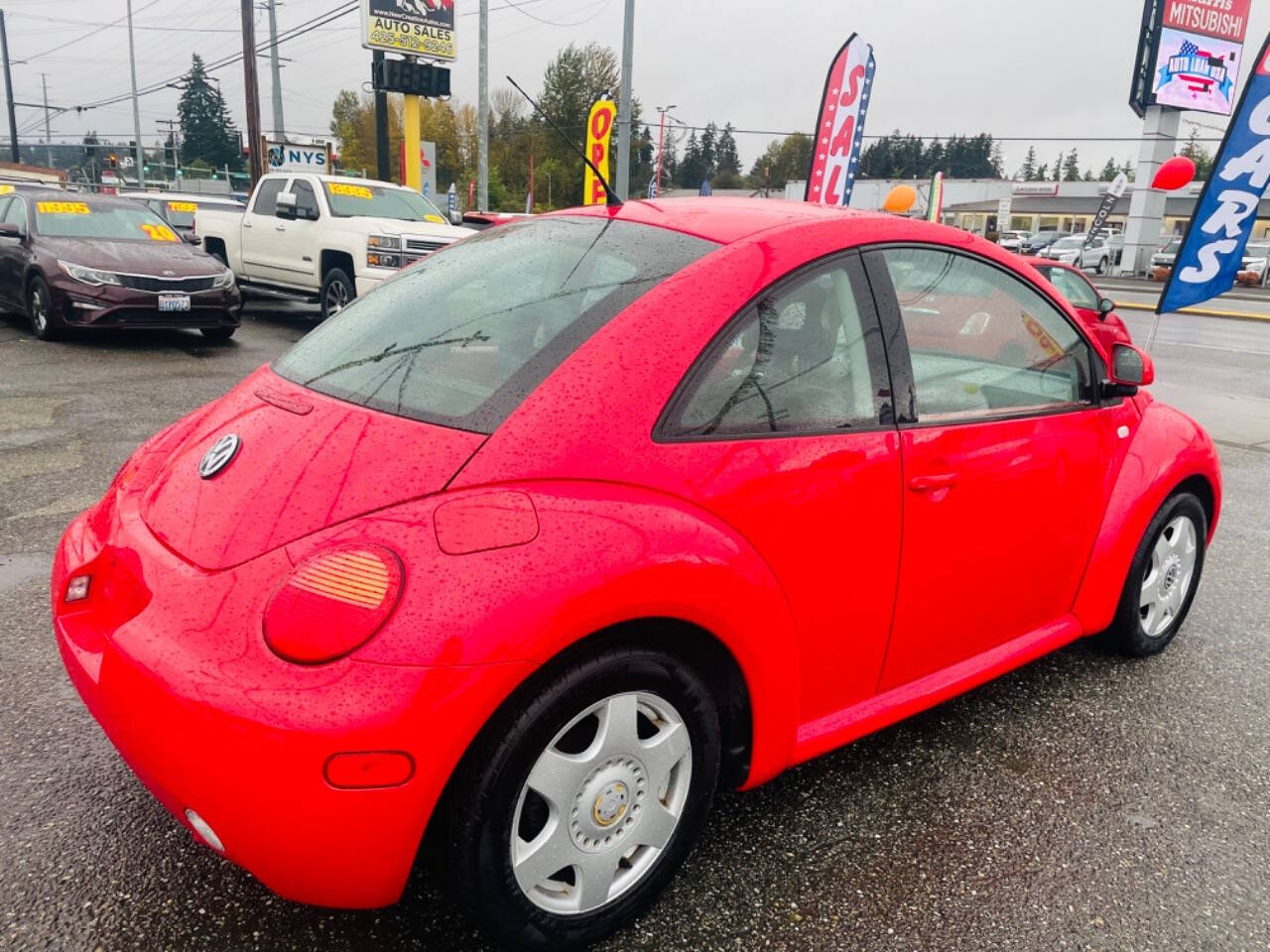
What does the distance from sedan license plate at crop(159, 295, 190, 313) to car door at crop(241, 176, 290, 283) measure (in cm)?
241

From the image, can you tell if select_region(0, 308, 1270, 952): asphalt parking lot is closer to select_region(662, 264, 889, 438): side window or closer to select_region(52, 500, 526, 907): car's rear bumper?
select_region(52, 500, 526, 907): car's rear bumper

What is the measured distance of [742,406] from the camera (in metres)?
2.09

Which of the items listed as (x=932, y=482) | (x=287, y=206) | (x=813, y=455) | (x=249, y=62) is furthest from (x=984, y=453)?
(x=249, y=62)

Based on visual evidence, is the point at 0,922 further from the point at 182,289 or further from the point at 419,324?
the point at 182,289

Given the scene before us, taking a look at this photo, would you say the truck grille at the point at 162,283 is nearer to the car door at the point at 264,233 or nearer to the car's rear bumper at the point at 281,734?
the car door at the point at 264,233

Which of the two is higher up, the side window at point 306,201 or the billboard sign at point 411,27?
the billboard sign at point 411,27

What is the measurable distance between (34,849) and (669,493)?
1770 millimetres

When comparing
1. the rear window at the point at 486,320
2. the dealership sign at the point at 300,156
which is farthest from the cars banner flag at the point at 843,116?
the dealership sign at the point at 300,156

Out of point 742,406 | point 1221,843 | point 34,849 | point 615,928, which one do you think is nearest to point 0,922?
point 34,849

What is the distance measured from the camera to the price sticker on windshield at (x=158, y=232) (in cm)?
1046

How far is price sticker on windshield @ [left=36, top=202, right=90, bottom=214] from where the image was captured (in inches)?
392

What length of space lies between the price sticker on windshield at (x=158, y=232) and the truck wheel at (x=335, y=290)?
1.68 metres

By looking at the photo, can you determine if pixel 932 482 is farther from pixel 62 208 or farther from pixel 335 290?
pixel 62 208

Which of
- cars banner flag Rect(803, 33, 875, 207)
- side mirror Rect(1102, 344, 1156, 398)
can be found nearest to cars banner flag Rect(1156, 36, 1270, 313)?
side mirror Rect(1102, 344, 1156, 398)
